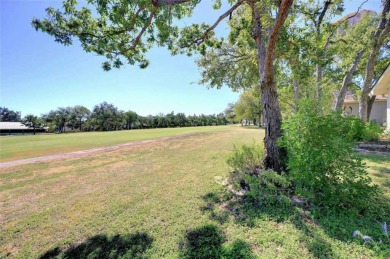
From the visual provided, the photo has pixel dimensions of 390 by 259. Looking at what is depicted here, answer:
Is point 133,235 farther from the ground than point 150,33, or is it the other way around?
point 150,33

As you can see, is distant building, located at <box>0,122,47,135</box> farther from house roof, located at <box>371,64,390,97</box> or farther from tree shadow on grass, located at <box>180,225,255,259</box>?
house roof, located at <box>371,64,390,97</box>

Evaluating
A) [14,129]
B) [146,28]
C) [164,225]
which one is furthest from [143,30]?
[14,129]

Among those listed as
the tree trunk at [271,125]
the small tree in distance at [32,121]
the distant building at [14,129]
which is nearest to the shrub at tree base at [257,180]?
the tree trunk at [271,125]

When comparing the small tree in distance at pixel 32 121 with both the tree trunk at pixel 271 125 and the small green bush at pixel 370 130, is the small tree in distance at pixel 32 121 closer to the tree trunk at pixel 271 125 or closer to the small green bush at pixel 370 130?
the tree trunk at pixel 271 125

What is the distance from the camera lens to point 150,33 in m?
5.40

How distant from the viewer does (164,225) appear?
3225 mm

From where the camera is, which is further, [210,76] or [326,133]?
[210,76]

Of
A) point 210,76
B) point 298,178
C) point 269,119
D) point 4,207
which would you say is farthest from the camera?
point 210,76

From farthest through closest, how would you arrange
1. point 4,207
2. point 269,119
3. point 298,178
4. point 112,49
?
point 112,49 → point 269,119 → point 4,207 → point 298,178

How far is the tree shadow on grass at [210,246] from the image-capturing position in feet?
7.92

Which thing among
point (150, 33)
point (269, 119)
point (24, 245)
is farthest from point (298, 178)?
point (150, 33)

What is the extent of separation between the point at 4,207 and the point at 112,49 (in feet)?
16.1

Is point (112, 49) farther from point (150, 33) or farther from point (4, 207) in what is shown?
point (4, 207)

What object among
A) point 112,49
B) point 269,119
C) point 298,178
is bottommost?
point 298,178
